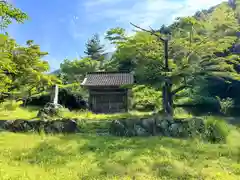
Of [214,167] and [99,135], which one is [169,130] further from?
[214,167]

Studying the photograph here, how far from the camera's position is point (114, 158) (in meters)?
8.09

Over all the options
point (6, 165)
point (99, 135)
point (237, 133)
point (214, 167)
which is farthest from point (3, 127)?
point (237, 133)

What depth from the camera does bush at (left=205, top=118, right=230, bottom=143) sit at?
1078 centimetres

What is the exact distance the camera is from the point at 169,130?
12.0m

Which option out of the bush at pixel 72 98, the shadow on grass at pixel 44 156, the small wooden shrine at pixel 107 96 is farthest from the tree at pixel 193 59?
the bush at pixel 72 98

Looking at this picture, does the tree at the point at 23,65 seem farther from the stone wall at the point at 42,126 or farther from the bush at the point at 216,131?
the bush at the point at 216,131

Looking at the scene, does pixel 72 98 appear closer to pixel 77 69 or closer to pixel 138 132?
pixel 77 69

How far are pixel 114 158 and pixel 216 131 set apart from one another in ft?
17.4

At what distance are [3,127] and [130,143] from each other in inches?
275

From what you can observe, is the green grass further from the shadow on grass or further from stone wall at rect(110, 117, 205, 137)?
stone wall at rect(110, 117, 205, 137)

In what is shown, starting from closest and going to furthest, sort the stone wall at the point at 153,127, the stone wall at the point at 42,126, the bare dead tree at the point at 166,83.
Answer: the stone wall at the point at 153,127 < the stone wall at the point at 42,126 < the bare dead tree at the point at 166,83

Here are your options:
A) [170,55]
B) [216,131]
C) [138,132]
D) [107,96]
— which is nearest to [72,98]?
[107,96]

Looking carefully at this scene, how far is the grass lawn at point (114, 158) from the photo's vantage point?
6543 mm

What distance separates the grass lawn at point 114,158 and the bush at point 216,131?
1.03 ft
